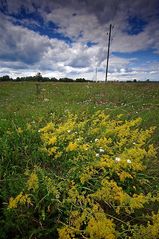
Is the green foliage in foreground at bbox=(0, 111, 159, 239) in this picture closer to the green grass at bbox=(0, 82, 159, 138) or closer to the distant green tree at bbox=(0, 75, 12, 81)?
the green grass at bbox=(0, 82, 159, 138)

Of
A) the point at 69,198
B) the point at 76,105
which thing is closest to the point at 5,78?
the point at 76,105

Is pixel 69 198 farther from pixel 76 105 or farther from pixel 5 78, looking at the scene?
pixel 5 78

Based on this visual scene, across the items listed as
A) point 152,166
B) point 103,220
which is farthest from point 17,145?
point 152,166

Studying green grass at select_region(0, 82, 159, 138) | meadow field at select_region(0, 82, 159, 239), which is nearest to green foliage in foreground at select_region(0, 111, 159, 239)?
meadow field at select_region(0, 82, 159, 239)

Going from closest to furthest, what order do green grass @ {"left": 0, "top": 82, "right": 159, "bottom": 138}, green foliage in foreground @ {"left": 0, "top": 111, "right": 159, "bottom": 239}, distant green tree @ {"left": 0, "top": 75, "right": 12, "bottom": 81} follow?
green foliage in foreground @ {"left": 0, "top": 111, "right": 159, "bottom": 239} → green grass @ {"left": 0, "top": 82, "right": 159, "bottom": 138} → distant green tree @ {"left": 0, "top": 75, "right": 12, "bottom": 81}

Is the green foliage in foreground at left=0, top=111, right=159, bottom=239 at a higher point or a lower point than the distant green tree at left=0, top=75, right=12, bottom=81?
lower

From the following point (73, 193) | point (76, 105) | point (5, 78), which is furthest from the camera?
point (5, 78)

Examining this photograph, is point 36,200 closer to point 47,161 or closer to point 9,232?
point 9,232

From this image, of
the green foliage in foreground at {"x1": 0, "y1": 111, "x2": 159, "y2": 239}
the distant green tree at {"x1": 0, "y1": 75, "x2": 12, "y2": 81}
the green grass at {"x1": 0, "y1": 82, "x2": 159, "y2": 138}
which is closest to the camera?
the green foliage in foreground at {"x1": 0, "y1": 111, "x2": 159, "y2": 239}

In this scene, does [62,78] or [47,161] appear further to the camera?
[62,78]

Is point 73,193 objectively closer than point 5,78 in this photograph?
Yes

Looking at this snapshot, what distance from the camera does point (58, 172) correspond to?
3420mm

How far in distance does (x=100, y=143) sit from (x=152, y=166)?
1174 mm

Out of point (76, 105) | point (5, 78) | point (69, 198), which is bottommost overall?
point (69, 198)
